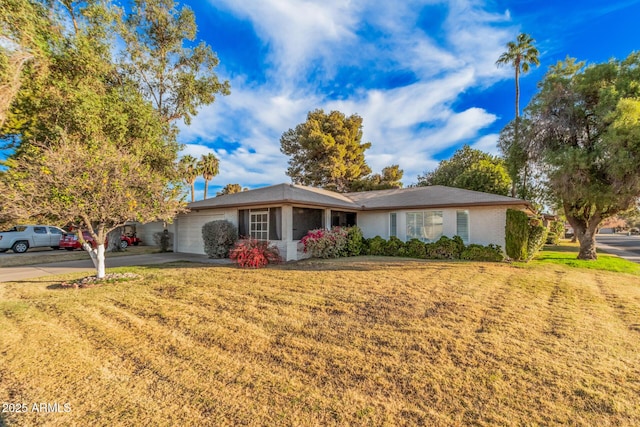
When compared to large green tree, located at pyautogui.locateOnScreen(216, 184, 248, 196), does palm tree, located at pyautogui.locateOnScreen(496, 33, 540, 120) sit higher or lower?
higher

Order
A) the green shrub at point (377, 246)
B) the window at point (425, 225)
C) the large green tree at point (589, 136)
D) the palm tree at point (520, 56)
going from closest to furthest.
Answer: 1. the large green tree at point (589, 136)
2. the window at point (425, 225)
3. the green shrub at point (377, 246)
4. the palm tree at point (520, 56)

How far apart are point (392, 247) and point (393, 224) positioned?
1.61 meters

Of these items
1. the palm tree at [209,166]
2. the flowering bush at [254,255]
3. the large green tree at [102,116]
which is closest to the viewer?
the large green tree at [102,116]

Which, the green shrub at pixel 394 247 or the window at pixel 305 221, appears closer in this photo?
the window at pixel 305 221

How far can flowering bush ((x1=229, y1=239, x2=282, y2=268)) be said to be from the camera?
36.1 feet

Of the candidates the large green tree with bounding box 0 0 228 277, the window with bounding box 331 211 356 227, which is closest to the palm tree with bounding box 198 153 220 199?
the large green tree with bounding box 0 0 228 277

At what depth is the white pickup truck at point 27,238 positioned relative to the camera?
52.7 feet

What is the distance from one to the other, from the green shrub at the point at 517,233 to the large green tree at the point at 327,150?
58.2 feet

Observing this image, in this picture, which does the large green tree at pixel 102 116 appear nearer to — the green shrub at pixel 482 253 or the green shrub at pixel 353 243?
the green shrub at pixel 353 243

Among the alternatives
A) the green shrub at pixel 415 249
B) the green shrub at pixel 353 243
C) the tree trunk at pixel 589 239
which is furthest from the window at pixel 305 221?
the tree trunk at pixel 589 239

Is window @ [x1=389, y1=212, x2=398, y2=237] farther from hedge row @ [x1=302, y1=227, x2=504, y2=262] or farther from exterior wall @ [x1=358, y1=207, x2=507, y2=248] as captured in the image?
hedge row @ [x1=302, y1=227, x2=504, y2=262]

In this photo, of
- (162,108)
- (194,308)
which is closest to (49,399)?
(194,308)

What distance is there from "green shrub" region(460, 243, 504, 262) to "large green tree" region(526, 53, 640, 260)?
4610mm

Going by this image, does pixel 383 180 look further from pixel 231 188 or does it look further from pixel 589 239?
pixel 231 188
